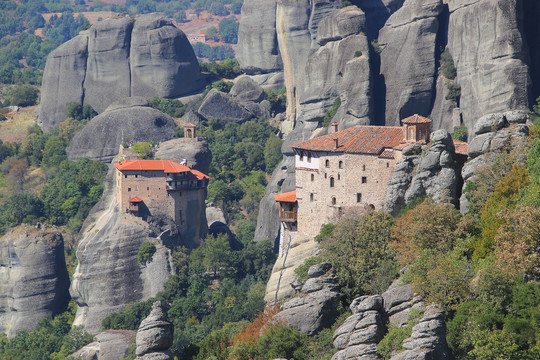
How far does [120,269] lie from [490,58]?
2944cm

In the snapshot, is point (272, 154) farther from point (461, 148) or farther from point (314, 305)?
point (314, 305)

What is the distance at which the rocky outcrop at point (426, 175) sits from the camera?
5141 cm

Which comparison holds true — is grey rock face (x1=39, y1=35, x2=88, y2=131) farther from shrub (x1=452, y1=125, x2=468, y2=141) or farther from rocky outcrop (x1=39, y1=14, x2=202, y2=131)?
shrub (x1=452, y1=125, x2=468, y2=141)

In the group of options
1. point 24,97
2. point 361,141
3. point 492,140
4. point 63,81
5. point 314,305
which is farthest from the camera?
point 24,97

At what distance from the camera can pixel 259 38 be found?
386ft

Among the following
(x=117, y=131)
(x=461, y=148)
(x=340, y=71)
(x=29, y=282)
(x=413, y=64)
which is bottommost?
(x=29, y=282)

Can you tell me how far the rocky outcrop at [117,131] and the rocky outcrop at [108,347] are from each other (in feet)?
92.1

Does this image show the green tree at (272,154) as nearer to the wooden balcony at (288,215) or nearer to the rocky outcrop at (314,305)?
the wooden balcony at (288,215)

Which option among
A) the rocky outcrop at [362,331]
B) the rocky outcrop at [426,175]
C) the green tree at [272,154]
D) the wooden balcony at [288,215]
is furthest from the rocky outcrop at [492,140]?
the green tree at [272,154]

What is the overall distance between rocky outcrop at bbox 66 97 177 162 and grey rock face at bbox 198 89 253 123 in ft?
17.7

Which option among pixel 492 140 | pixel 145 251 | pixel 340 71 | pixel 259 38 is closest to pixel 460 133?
pixel 340 71

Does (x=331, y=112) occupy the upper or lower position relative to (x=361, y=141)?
upper

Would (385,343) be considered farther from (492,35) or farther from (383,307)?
(492,35)

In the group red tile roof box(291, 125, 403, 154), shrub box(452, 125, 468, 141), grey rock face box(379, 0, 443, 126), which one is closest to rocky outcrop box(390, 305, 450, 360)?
red tile roof box(291, 125, 403, 154)
